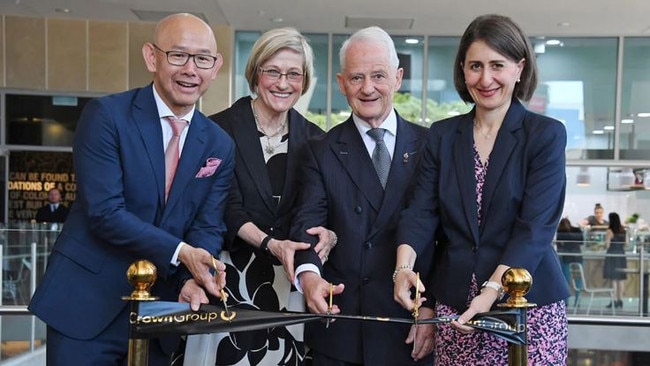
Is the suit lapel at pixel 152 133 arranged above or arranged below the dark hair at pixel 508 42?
below

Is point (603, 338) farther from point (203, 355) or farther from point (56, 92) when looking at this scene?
point (56, 92)

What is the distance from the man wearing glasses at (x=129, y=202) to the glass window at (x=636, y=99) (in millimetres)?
12411

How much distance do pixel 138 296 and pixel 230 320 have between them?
259 millimetres

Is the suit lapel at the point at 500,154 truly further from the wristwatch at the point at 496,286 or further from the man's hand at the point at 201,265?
the man's hand at the point at 201,265

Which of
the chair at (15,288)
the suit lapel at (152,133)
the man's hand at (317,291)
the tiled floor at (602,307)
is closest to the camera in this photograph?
the man's hand at (317,291)

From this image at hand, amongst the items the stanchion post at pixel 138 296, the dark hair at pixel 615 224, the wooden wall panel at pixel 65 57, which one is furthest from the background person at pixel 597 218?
the stanchion post at pixel 138 296

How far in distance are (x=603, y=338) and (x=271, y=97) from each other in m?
4.61

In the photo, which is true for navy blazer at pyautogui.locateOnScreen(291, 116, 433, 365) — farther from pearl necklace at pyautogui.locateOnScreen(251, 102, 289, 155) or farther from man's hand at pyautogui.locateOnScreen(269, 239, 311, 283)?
pearl necklace at pyautogui.locateOnScreen(251, 102, 289, 155)

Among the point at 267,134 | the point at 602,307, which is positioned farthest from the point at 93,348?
the point at 602,307

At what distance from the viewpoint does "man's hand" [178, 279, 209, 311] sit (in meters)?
2.23

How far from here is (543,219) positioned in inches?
86.9

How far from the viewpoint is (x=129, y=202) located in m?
2.50

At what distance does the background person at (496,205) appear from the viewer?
2.23 m

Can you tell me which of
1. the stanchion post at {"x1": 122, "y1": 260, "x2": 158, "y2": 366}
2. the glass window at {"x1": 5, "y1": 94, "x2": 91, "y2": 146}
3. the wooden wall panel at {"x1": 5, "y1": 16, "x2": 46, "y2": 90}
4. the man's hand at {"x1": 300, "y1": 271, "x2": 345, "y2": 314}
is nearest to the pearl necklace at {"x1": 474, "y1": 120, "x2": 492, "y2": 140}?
the man's hand at {"x1": 300, "y1": 271, "x2": 345, "y2": 314}
